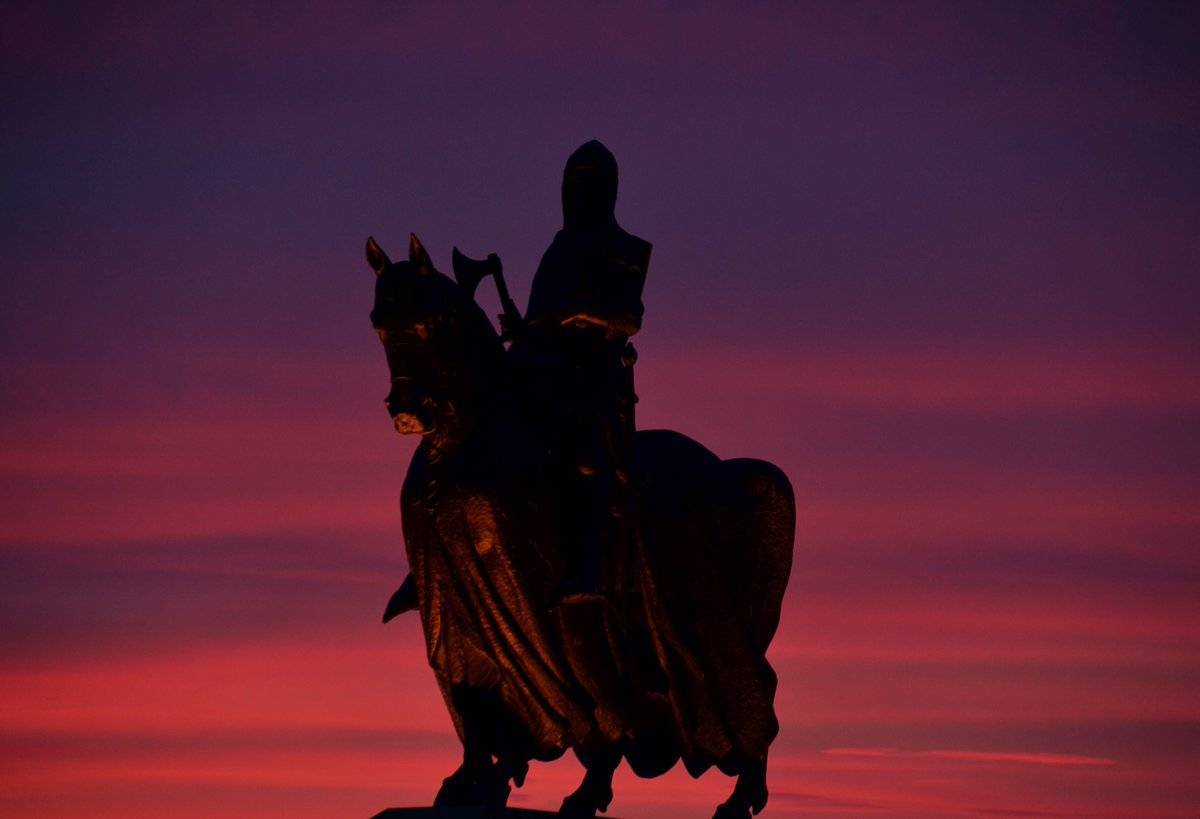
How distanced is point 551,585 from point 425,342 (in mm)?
1474

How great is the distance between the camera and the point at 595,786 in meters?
13.2

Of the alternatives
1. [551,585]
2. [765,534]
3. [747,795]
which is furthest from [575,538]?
[747,795]

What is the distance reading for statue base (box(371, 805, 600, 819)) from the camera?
40.7ft

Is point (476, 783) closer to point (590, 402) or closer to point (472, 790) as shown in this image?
Answer: point (472, 790)

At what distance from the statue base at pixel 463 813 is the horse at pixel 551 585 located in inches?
10.9

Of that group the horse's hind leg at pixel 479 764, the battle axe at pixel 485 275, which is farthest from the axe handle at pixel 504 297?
the horse's hind leg at pixel 479 764

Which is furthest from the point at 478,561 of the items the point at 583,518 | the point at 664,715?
the point at 664,715

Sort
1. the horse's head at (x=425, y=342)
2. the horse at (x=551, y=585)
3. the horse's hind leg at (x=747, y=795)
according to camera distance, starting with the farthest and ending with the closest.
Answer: the horse's hind leg at (x=747, y=795) → the horse at (x=551, y=585) → the horse's head at (x=425, y=342)

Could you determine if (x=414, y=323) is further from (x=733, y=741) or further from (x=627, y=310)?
(x=733, y=741)

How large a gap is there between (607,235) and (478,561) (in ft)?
7.18

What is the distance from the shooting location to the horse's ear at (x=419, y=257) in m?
12.4

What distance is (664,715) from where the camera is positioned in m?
13.5

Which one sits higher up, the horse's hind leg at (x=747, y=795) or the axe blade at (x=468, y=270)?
the axe blade at (x=468, y=270)

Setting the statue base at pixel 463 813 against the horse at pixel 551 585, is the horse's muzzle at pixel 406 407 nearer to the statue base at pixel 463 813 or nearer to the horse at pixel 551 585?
the horse at pixel 551 585
